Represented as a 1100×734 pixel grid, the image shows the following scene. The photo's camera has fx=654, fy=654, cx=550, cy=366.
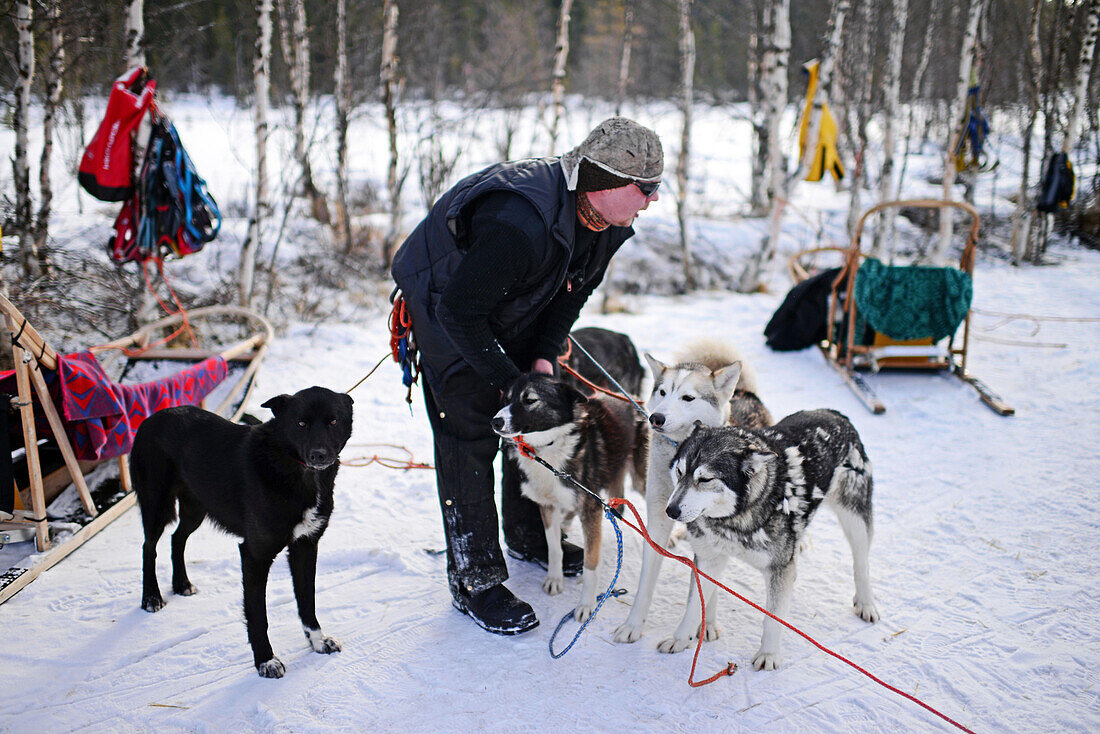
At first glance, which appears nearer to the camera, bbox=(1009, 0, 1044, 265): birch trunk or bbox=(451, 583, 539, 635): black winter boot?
bbox=(451, 583, 539, 635): black winter boot

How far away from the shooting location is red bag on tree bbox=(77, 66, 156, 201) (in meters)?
4.55

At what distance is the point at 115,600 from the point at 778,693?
274 centimetres

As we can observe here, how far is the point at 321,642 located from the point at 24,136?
537 cm

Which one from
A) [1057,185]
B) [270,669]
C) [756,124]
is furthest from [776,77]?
[270,669]

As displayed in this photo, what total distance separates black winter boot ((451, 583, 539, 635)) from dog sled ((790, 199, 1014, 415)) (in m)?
3.66

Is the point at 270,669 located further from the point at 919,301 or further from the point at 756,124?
the point at 756,124

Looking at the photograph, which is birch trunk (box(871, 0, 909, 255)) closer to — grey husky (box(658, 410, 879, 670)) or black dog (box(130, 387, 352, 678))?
grey husky (box(658, 410, 879, 670))

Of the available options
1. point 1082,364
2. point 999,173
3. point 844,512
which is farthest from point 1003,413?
point 999,173

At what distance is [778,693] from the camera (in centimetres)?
236

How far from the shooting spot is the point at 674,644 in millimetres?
2594

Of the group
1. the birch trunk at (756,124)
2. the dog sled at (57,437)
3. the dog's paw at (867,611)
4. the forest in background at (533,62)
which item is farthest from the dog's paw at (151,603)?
the birch trunk at (756,124)

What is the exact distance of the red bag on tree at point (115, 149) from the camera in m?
4.55

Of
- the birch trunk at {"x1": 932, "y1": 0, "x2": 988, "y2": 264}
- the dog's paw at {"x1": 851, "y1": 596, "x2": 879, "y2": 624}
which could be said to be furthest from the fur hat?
the birch trunk at {"x1": 932, "y1": 0, "x2": 988, "y2": 264}

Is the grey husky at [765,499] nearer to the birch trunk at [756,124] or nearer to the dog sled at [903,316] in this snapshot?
the dog sled at [903,316]
